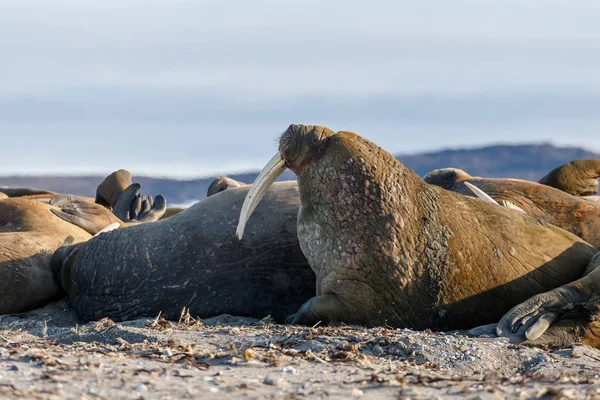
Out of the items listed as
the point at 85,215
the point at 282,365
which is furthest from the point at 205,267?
the point at 282,365

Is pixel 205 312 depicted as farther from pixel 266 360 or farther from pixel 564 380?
pixel 564 380

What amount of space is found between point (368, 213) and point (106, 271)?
106 inches

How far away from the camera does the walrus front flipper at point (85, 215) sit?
1091 cm

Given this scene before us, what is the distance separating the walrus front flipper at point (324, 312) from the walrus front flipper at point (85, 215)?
14.1ft

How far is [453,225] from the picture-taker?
24.6 feet

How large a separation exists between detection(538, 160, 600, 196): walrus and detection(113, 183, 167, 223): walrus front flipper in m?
5.67

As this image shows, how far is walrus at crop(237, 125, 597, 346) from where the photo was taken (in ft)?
23.9

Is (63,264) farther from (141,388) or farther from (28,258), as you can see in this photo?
(141,388)

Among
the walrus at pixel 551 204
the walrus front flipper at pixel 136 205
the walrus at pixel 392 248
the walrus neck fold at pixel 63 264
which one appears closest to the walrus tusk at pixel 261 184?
the walrus at pixel 392 248

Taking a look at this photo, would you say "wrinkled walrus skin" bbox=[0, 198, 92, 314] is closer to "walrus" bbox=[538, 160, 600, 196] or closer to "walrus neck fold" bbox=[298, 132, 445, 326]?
"walrus neck fold" bbox=[298, 132, 445, 326]

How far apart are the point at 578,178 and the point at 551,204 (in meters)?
3.61

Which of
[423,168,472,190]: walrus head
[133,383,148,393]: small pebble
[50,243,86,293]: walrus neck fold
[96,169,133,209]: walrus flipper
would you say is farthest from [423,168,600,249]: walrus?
[96,169,133,209]: walrus flipper

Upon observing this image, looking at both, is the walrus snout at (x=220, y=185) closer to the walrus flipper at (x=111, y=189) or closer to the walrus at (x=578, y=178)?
the walrus flipper at (x=111, y=189)

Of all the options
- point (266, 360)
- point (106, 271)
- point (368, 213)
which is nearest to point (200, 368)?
point (266, 360)
